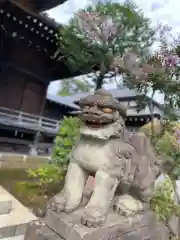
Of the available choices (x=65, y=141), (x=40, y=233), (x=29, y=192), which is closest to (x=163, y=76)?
(x=65, y=141)

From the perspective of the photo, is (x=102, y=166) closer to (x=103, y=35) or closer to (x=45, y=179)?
(x=45, y=179)

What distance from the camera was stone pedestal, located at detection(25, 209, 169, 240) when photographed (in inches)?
54.0

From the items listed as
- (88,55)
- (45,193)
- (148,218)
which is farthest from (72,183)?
(88,55)

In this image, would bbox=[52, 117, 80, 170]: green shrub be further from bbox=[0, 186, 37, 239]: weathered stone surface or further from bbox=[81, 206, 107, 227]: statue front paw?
bbox=[81, 206, 107, 227]: statue front paw

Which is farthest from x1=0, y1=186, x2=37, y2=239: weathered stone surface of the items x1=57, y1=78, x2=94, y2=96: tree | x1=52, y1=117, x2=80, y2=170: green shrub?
x1=57, y1=78, x2=94, y2=96: tree

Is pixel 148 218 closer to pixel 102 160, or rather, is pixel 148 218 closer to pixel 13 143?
pixel 102 160

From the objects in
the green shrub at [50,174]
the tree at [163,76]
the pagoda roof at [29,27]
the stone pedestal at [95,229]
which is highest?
the pagoda roof at [29,27]

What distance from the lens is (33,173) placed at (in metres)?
4.10

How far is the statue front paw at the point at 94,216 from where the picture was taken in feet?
4.54

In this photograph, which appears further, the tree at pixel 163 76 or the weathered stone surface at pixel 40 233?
the tree at pixel 163 76

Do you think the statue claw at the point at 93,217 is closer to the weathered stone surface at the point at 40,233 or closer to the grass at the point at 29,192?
the weathered stone surface at the point at 40,233

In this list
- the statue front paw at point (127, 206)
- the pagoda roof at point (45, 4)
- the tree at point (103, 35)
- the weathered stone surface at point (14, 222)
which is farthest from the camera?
the tree at point (103, 35)

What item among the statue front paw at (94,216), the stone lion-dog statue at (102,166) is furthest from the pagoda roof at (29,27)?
the statue front paw at (94,216)

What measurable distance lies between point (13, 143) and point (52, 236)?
821cm
